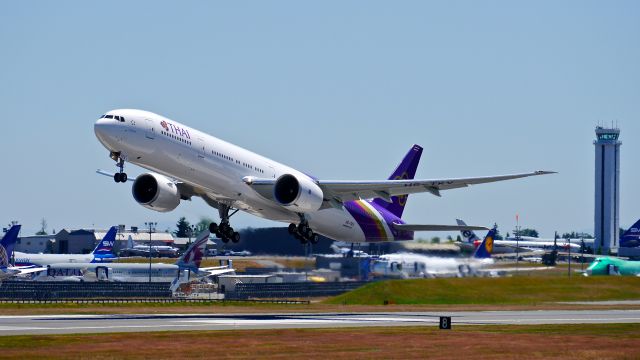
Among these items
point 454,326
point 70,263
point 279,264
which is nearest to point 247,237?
point 279,264

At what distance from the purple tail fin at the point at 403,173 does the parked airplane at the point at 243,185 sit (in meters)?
0.09

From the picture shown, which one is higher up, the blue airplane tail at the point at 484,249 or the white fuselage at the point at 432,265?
the blue airplane tail at the point at 484,249

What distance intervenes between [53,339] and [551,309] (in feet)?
122

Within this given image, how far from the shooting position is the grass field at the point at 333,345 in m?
31.4

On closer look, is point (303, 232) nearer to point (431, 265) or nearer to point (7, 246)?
point (431, 265)

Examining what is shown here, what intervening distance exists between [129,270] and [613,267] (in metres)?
50.8

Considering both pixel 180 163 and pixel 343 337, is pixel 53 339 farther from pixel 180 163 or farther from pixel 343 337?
pixel 180 163

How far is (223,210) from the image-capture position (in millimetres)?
60438

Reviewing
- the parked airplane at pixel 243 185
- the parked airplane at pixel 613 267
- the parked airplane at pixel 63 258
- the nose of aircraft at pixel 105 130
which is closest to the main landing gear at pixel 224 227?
the parked airplane at pixel 243 185

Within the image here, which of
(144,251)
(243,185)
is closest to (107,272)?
(243,185)

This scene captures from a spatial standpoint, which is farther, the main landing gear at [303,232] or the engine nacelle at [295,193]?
the main landing gear at [303,232]

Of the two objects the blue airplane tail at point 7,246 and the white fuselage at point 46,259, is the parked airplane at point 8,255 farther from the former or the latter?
the white fuselage at point 46,259

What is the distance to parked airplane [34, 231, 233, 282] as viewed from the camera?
338 feet

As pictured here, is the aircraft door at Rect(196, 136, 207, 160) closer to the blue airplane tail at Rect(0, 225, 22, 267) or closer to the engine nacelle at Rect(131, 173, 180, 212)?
the engine nacelle at Rect(131, 173, 180, 212)
